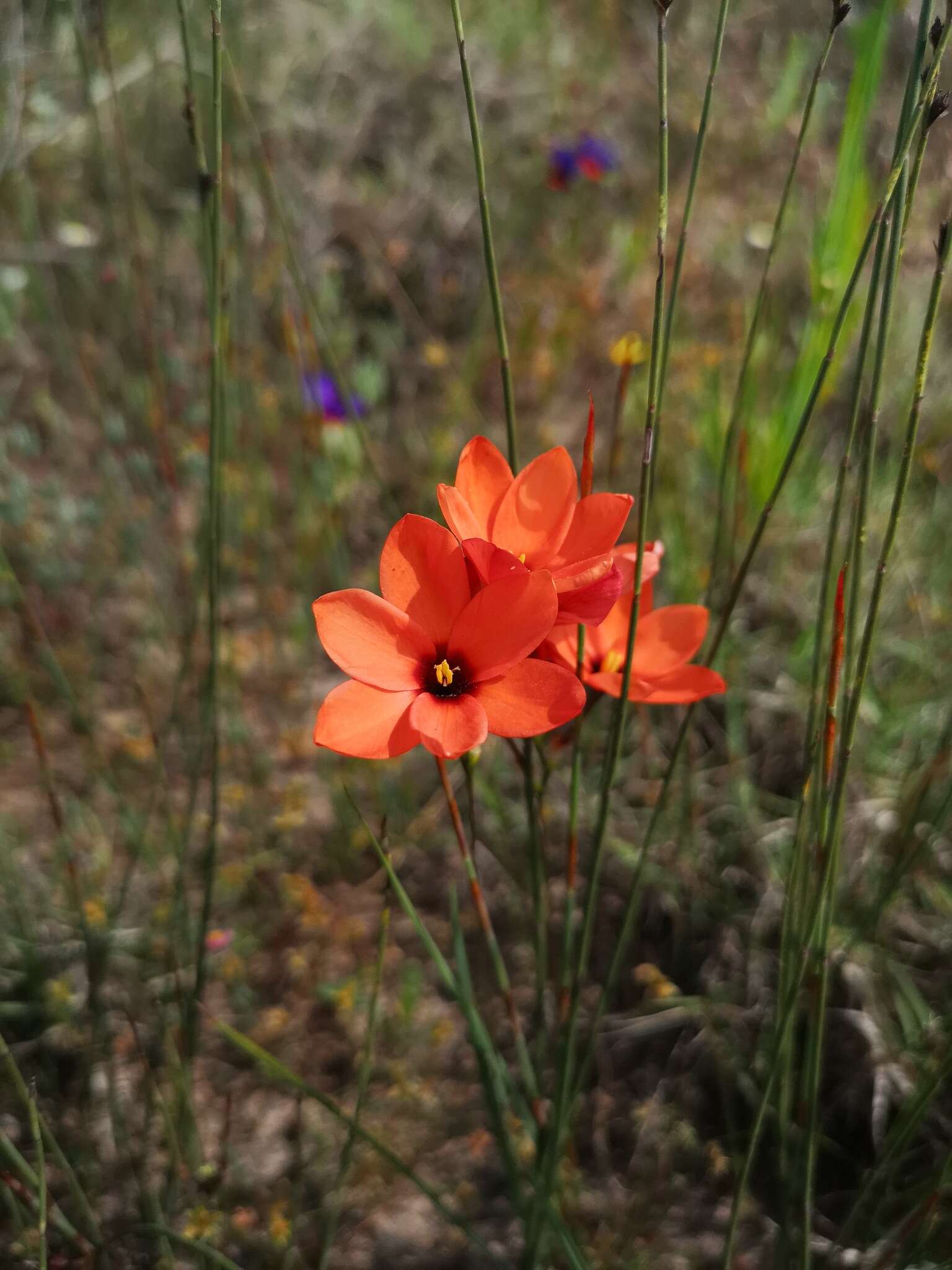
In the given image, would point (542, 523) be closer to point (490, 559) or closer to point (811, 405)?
point (490, 559)

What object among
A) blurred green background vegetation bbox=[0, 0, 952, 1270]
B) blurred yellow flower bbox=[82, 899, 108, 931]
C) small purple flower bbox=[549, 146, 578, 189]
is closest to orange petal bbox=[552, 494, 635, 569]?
blurred green background vegetation bbox=[0, 0, 952, 1270]

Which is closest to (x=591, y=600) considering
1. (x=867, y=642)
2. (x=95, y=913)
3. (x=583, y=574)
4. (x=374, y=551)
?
(x=583, y=574)

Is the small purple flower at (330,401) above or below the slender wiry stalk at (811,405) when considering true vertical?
above

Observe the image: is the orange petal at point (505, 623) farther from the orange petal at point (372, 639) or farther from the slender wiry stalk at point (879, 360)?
the slender wiry stalk at point (879, 360)

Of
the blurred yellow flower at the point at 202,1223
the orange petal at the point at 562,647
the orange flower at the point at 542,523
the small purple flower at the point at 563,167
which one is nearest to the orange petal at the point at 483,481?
the orange flower at the point at 542,523

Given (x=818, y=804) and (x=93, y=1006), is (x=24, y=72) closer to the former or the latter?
(x=93, y=1006)

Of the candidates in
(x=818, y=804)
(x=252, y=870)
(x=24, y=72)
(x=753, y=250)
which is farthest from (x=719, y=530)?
(x=24, y=72)
